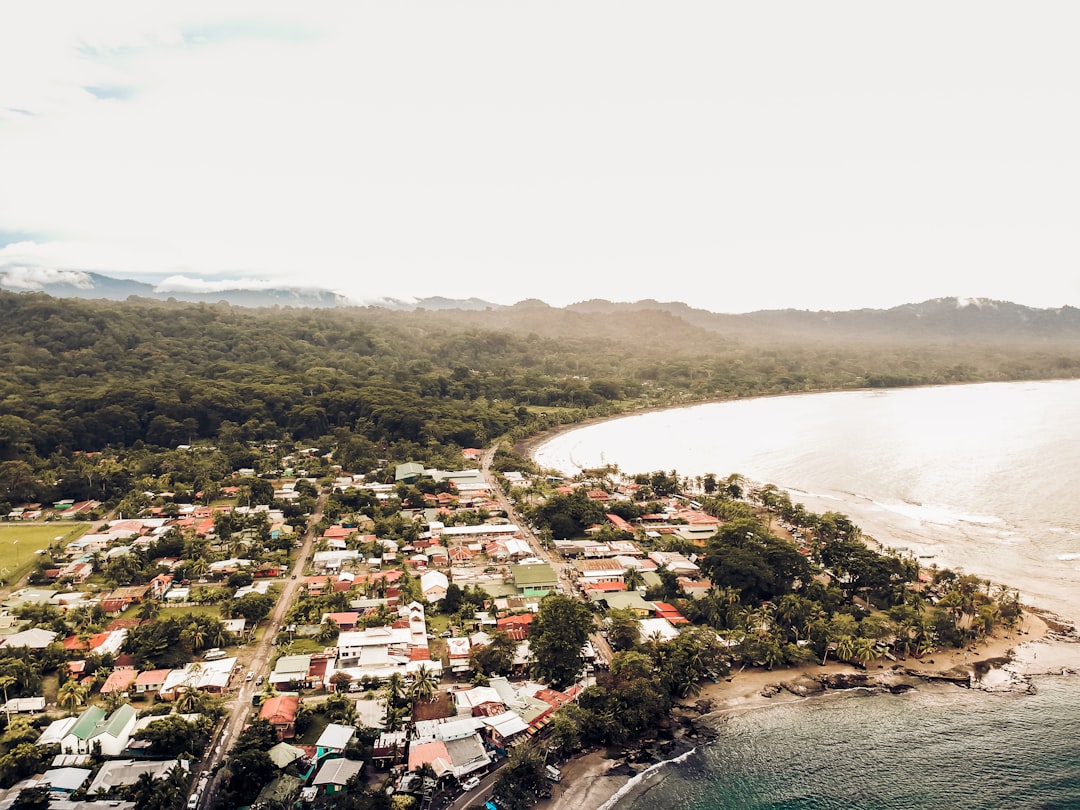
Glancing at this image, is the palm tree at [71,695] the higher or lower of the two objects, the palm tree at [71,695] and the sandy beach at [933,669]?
the lower

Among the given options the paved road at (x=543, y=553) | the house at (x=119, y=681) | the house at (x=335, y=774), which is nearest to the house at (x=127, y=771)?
the house at (x=335, y=774)

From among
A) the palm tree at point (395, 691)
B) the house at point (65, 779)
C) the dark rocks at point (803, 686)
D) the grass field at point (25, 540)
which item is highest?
the palm tree at point (395, 691)

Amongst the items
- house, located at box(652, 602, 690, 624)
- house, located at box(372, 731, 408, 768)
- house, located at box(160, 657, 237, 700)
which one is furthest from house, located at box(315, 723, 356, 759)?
house, located at box(652, 602, 690, 624)

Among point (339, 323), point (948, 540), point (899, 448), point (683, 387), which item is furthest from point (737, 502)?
point (339, 323)

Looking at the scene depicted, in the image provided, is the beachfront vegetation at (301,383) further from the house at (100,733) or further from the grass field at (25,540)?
the house at (100,733)

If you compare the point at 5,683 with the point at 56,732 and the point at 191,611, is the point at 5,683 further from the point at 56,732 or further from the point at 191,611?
the point at 191,611

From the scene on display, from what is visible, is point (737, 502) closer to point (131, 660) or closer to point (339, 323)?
point (131, 660)
